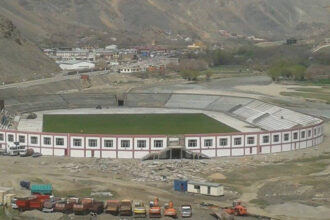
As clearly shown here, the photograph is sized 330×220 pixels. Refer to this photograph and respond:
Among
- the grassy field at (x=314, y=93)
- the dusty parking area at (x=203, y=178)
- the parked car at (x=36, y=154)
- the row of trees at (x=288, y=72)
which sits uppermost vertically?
the row of trees at (x=288, y=72)

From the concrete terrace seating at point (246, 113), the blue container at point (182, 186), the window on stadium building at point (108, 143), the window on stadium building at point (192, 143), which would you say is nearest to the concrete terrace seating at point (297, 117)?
the concrete terrace seating at point (246, 113)

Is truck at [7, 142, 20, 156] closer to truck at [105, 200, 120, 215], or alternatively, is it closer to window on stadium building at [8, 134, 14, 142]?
window on stadium building at [8, 134, 14, 142]

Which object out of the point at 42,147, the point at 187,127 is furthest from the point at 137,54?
the point at 42,147

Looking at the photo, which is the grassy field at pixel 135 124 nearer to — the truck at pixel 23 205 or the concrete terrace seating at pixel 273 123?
the concrete terrace seating at pixel 273 123

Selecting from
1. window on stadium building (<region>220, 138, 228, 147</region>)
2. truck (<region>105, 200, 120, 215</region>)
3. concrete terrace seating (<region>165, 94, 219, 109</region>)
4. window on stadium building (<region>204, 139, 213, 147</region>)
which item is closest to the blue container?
truck (<region>105, 200, 120, 215</region>)

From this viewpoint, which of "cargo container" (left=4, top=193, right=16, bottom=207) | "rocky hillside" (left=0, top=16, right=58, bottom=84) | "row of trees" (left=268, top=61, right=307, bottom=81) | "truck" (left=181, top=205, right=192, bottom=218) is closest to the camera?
"truck" (left=181, top=205, right=192, bottom=218)

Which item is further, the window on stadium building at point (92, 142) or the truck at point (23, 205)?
the window on stadium building at point (92, 142)
